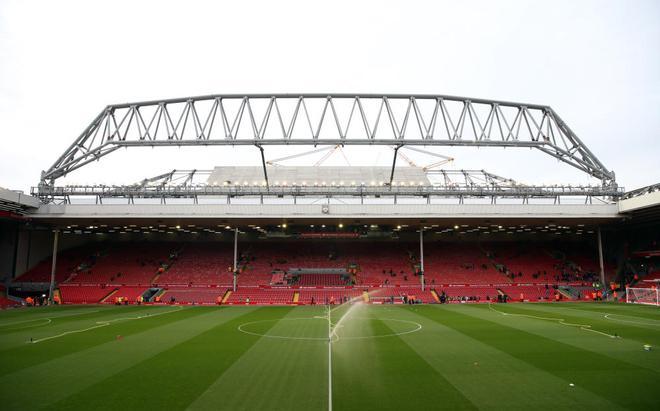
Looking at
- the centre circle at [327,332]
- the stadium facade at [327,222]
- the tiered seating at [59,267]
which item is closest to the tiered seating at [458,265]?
the stadium facade at [327,222]

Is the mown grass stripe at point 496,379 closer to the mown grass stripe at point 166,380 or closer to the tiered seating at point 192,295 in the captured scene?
the mown grass stripe at point 166,380

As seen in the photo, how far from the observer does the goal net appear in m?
38.4

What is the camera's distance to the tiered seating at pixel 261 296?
45250mm

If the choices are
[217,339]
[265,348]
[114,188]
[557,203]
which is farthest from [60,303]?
[557,203]

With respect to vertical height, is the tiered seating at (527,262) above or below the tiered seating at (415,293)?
above

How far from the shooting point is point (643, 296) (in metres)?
40.5

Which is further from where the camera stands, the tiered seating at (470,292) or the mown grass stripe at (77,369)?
the tiered seating at (470,292)

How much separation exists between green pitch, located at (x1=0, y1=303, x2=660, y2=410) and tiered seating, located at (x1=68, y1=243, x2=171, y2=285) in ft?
97.5

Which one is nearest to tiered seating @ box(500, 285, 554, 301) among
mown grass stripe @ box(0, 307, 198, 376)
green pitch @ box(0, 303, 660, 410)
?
green pitch @ box(0, 303, 660, 410)

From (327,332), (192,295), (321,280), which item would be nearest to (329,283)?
(321,280)

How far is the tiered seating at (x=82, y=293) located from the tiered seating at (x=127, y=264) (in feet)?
4.96

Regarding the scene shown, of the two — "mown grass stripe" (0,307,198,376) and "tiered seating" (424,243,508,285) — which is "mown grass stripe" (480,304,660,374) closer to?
"mown grass stripe" (0,307,198,376)

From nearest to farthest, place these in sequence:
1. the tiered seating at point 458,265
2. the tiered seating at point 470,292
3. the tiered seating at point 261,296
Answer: the tiered seating at point 261,296, the tiered seating at point 470,292, the tiered seating at point 458,265

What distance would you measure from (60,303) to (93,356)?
36.3m
